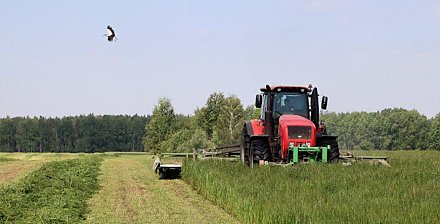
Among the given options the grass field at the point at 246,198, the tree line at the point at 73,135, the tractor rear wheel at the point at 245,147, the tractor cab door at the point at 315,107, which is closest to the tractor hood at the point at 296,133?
the tractor cab door at the point at 315,107

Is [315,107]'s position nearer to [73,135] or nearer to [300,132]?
[300,132]

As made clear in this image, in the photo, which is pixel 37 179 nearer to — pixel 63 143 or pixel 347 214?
pixel 347 214

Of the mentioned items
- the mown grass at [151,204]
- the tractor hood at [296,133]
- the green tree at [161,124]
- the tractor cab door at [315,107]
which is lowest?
the mown grass at [151,204]

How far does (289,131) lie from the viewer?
54.6 feet

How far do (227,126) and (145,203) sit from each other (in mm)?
51394

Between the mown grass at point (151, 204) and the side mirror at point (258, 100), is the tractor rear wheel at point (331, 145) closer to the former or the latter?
the side mirror at point (258, 100)

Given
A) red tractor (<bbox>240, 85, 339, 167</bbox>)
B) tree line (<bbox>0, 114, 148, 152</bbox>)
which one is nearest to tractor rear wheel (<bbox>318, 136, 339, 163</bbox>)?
red tractor (<bbox>240, 85, 339, 167</bbox>)

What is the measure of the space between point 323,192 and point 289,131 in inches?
195

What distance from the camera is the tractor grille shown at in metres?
16.7

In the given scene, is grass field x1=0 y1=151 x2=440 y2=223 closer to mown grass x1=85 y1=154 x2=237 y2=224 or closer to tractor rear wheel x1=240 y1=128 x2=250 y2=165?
mown grass x1=85 y1=154 x2=237 y2=224

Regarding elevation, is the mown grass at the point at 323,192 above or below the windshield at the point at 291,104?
below

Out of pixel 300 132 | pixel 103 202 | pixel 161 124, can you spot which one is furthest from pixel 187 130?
pixel 103 202

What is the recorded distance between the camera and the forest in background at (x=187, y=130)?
65125 millimetres

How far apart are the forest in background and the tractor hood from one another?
36447 millimetres
